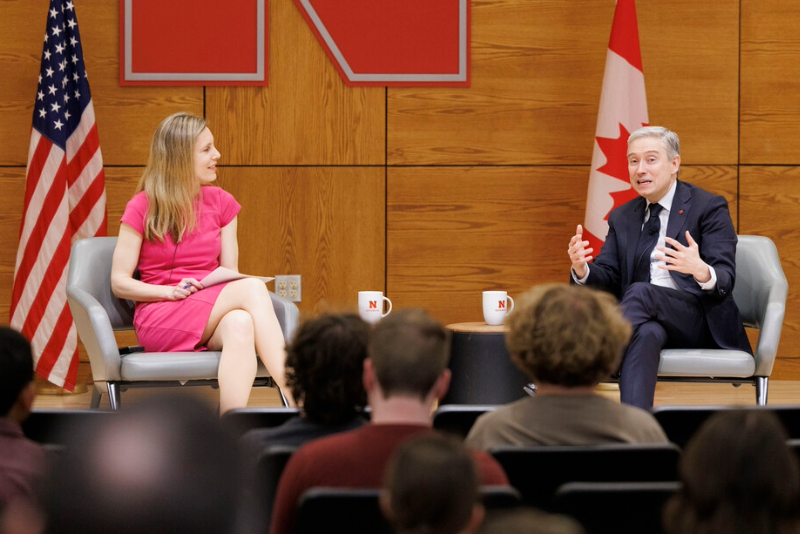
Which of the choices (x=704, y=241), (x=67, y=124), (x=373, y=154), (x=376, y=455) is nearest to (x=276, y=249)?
(x=373, y=154)

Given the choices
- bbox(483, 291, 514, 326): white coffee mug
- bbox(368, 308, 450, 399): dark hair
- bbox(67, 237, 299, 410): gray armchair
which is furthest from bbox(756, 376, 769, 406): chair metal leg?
bbox(368, 308, 450, 399): dark hair

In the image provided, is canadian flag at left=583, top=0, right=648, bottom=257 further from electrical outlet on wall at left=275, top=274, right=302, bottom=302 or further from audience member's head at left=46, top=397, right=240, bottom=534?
audience member's head at left=46, top=397, right=240, bottom=534

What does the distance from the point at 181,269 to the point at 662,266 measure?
71.6 inches

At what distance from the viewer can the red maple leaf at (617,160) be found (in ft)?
14.5

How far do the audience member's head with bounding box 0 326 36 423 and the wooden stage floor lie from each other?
259 centimetres

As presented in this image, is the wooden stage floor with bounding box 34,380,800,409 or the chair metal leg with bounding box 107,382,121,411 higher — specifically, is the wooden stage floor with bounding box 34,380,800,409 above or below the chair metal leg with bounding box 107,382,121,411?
below

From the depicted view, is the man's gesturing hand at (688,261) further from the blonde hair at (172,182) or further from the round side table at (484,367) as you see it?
the blonde hair at (172,182)

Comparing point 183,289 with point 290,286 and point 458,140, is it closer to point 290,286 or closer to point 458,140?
point 290,286

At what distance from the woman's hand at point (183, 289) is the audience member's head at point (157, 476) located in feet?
6.92

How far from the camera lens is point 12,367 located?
1.55m

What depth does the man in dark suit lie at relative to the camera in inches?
123

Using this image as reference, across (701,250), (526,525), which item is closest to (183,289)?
Result: (701,250)

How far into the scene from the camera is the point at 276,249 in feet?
15.7

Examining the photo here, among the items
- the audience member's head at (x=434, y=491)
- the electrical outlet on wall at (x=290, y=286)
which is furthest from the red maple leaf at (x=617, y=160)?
the audience member's head at (x=434, y=491)
